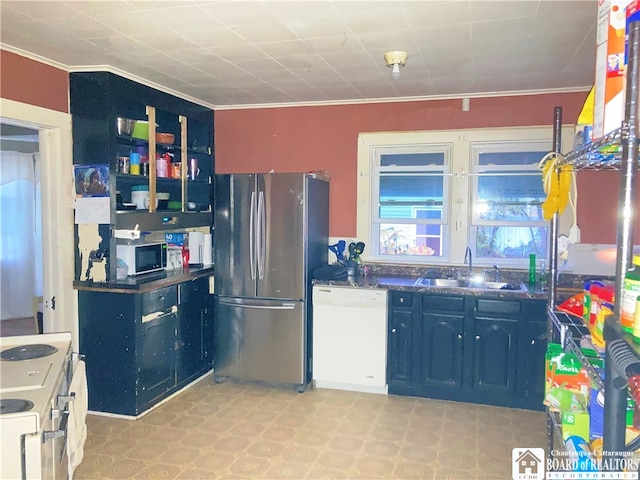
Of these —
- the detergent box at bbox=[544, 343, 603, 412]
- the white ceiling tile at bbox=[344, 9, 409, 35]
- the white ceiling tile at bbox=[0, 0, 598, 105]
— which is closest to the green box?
the detergent box at bbox=[544, 343, 603, 412]

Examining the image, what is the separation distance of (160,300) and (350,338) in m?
1.48

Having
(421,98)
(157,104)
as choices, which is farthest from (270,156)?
(421,98)

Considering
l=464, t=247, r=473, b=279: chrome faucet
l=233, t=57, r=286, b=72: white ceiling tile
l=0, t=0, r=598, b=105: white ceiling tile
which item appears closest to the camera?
l=0, t=0, r=598, b=105: white ceiling tile

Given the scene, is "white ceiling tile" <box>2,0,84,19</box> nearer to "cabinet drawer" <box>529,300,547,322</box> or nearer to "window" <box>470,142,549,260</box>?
"window" <box>470,142,549,260</box>

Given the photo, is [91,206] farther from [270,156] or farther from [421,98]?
[421,98]

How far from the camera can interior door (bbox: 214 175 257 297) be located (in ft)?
13.2

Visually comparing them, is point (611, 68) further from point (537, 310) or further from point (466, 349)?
point (466, 349)

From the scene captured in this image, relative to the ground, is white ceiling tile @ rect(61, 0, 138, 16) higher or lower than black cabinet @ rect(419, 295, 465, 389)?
higher

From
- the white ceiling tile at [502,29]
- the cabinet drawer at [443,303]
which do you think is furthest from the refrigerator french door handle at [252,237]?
the white ceiling tile at [502,29]

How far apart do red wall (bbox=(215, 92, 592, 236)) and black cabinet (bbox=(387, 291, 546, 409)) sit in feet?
3.27

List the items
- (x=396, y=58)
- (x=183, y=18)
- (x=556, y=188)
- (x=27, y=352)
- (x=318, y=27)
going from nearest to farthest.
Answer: (x=27, y=352), (x=556, y=188), (x=183, y=18), (x=318, y=27), (x=396, y=58)

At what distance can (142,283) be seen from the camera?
3.44m

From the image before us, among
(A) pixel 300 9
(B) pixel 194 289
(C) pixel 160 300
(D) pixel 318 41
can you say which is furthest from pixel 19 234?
(A) pixel 300 9

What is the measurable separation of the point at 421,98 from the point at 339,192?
107cm
